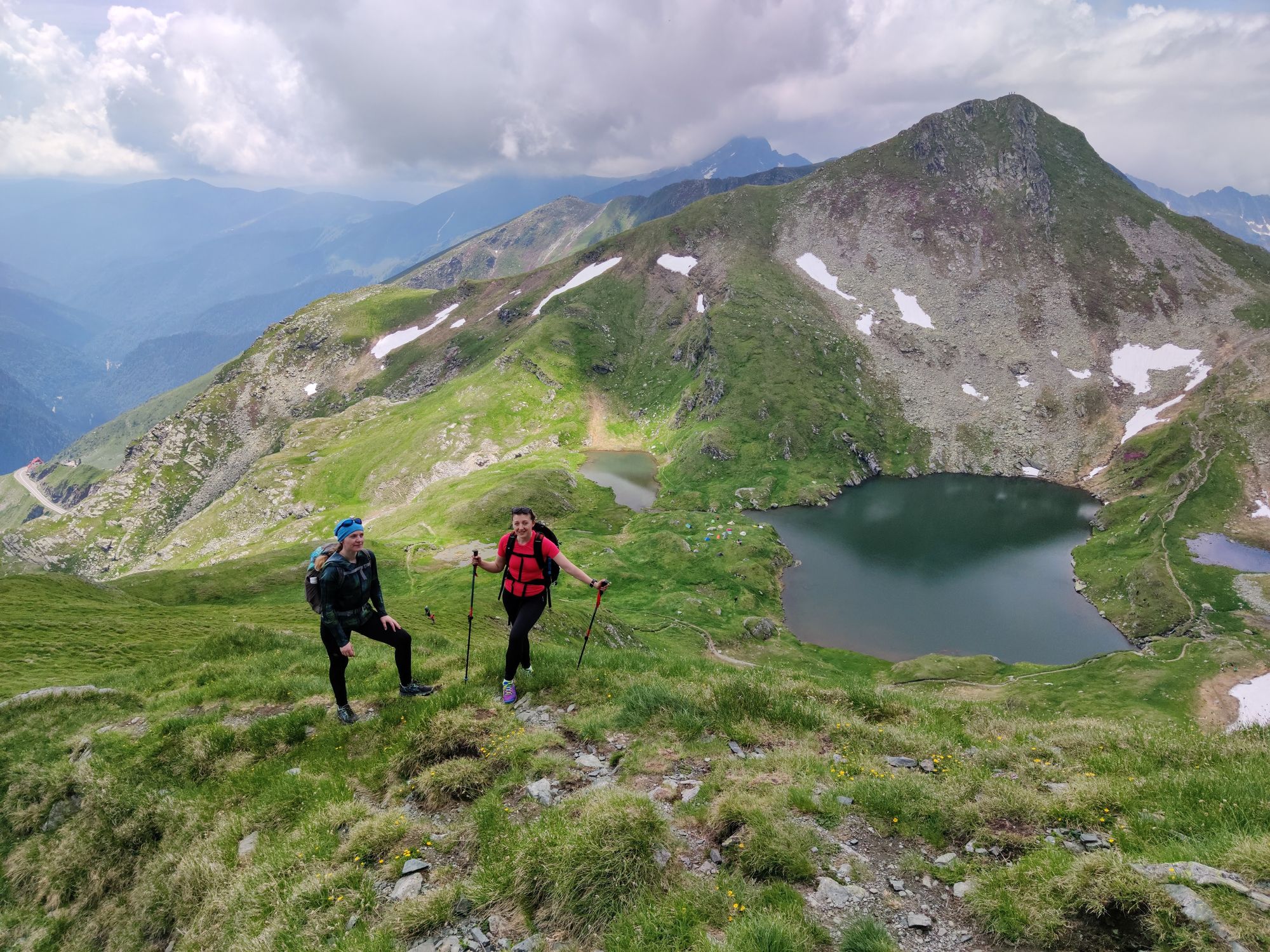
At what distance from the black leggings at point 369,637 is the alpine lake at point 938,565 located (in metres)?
77.1

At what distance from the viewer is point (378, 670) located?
15.5 m

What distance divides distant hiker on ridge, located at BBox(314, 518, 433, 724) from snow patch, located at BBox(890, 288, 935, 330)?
193 meters

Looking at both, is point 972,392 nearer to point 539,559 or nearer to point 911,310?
point 911,310

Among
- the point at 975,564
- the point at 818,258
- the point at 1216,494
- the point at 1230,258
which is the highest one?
the point at 818,258

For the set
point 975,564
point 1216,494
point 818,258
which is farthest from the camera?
point 818,258

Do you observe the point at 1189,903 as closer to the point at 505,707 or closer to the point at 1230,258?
the point at 505,707

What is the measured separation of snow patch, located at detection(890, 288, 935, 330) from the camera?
174 metres

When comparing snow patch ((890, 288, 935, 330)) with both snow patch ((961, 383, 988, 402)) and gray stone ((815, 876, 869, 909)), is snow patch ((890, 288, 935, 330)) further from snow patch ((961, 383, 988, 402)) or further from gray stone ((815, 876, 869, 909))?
gray stone ((815, 876, 869, 909))

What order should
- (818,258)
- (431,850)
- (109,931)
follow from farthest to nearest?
1. (818,258)
2. (109,931)
3. (431,850)

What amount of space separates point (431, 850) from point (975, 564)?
380 ft

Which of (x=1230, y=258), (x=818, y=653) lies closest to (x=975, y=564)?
(x=818, y=653)

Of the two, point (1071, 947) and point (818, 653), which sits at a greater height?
point (1071, 947)

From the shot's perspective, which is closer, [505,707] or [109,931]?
[109,931]

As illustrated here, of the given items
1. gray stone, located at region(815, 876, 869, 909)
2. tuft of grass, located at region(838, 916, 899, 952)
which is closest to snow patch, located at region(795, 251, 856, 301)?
gray stone, located at region(815, 876, 869, 909)
